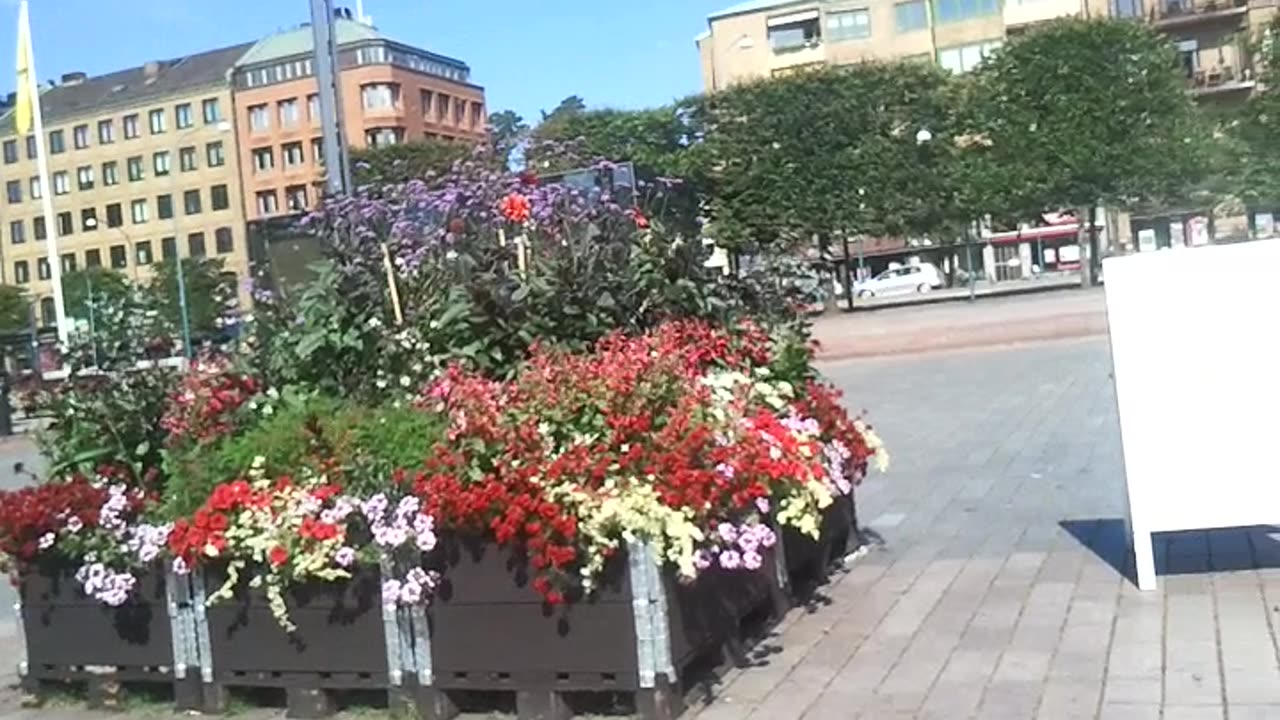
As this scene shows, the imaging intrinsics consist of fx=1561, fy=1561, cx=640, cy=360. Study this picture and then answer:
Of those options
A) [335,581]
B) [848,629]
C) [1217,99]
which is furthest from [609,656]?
[1217,99]

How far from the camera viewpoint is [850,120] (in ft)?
166

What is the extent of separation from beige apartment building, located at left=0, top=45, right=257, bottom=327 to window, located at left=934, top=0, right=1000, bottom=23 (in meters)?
45.0

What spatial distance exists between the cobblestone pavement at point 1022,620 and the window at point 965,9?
70042 millimetres

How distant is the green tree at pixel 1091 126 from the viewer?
4769 cm

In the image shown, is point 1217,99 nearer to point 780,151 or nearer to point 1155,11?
point 1155,11

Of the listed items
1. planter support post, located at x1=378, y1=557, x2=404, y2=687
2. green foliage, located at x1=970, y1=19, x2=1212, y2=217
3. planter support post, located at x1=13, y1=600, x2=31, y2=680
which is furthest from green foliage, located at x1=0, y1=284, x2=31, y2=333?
planter support post, located at x1=378, y1=557, x2=404, y2=687

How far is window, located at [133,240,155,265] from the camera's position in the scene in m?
99.7

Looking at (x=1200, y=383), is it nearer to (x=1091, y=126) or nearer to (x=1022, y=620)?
(x=1022, y=620)

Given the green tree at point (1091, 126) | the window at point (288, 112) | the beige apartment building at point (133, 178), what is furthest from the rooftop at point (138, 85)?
the green tree at point (1091, 126)

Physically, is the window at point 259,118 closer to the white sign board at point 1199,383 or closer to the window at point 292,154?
the window at point 292,154

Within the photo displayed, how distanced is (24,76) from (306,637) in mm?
33554

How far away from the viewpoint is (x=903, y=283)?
69688mm

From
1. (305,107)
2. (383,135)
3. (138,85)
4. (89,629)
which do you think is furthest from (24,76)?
(138,85)

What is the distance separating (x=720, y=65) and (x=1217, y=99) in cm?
3043
